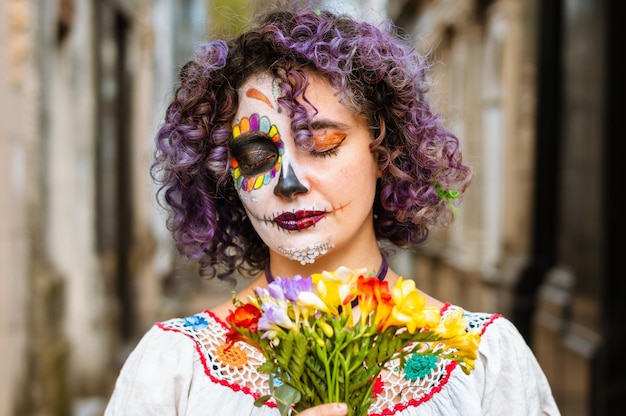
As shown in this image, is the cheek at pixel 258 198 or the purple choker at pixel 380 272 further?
the purple choker at pixel 380 272

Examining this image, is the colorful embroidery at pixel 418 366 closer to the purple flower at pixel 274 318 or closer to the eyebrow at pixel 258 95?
the purple flower at pixel 274 318

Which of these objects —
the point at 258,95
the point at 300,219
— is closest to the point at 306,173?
the point at 300,219

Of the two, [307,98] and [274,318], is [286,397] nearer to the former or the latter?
[274,318]

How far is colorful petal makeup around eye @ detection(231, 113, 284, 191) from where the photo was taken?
2.29 metres

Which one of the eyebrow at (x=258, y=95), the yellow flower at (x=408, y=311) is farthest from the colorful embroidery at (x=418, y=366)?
the eyebrow at (x=258, y=95)

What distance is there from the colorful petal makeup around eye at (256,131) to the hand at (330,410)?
61 centimetres

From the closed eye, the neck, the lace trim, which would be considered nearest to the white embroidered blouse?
the lace trim

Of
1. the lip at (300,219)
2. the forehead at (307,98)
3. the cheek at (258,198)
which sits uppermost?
the forehead at (307,98)

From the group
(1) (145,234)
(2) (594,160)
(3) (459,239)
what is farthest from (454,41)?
(2) (594,160)

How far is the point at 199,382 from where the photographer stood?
2281 mm

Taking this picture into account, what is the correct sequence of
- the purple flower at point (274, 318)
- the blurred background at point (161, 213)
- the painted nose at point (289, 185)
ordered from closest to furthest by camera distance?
the purple flower at point (274, 318)
the painted nose at point (289, 185)
the blurred background at point (161, 213)

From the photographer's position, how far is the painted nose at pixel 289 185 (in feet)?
7.33

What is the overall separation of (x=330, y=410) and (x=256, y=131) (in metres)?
0.74

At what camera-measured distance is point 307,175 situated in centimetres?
225
